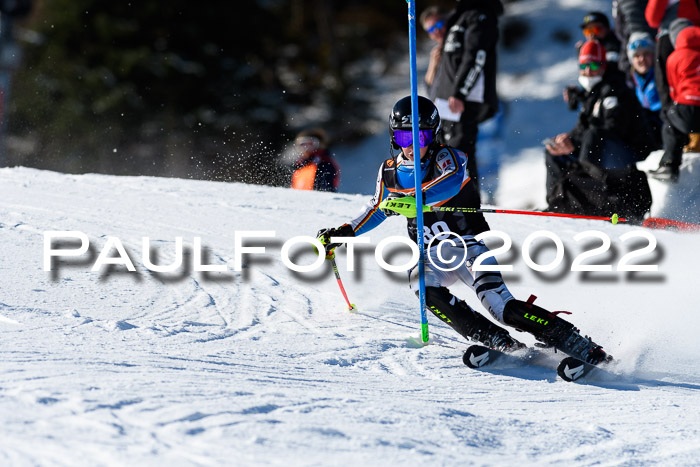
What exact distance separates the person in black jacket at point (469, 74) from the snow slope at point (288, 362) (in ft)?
3.68

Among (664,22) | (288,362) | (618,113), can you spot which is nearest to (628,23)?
(664,22)

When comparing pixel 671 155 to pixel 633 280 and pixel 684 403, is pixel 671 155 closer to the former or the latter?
pixel 633 280

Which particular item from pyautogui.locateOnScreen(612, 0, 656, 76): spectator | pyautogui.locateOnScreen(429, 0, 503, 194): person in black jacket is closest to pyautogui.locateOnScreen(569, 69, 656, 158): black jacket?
pyautogui.locateOnScreen(429, 0, 503, 194): person in black jacket

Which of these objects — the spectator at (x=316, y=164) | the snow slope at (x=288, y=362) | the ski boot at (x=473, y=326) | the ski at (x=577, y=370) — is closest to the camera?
the snow slope at (x=288, y=362)

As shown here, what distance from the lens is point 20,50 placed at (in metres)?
18.9

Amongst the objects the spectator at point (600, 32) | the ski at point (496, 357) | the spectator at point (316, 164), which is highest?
the spectator at point (600, 32)

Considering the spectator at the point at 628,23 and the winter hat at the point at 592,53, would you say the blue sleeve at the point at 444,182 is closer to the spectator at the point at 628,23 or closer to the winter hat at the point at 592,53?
the winter hat at the point at 592,53

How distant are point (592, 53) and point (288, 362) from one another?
5431 mm

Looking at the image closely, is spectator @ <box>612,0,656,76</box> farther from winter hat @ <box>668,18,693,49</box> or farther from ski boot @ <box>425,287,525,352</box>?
ski boot @ <box>425,287,525,352</box>

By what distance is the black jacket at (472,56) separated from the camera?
853 cm

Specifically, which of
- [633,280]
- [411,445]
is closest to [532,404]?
[411,445]

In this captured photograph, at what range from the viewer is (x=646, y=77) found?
9.23 meters

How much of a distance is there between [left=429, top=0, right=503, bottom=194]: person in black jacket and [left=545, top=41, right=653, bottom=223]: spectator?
78cm

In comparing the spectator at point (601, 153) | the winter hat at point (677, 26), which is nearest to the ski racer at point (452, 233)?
the spectator at point (601, 153)
